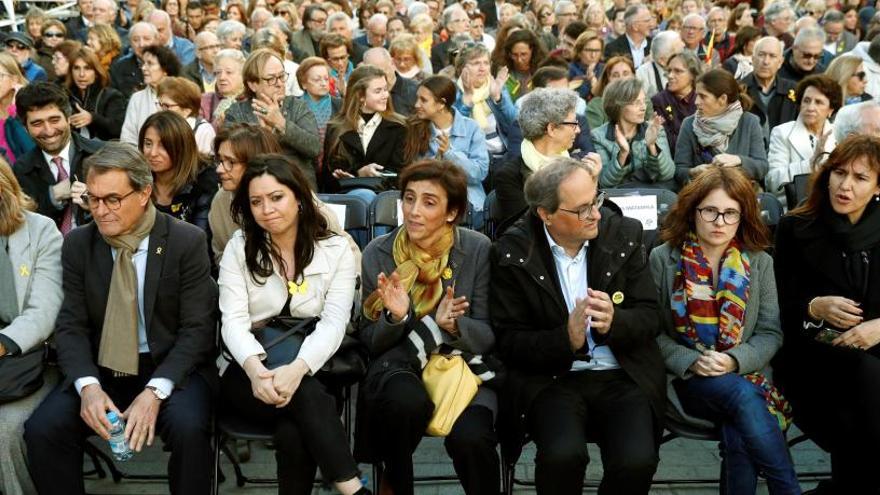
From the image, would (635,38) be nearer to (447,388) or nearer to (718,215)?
(718,215)

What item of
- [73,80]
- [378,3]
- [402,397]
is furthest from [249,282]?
[378,3]

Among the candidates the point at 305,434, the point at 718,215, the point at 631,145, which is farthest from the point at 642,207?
the point at 305,434

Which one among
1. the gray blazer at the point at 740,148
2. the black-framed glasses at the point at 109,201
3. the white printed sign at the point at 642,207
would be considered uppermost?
the black-framed glasses at the point at 109,201

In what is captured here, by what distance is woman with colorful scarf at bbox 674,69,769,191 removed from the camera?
600 cm

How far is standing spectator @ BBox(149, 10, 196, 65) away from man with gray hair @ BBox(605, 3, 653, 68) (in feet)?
15.1

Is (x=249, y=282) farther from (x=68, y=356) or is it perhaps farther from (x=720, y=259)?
(x=720, y=259)

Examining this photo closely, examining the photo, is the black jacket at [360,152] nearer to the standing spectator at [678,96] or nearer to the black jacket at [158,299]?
the standing spectator at [678,96]

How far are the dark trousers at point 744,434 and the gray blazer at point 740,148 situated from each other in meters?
2.56

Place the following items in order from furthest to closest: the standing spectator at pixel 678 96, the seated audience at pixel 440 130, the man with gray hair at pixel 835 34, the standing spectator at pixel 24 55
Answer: the man with gray hair at pixel 835 34
the standing spectator at pixel 24 55
the standing spectator at pixel 678 96
the seated audience at pixel 440 130

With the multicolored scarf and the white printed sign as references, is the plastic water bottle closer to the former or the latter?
the multicolored scarf

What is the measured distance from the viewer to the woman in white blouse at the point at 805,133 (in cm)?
582

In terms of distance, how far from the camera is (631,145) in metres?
5.80

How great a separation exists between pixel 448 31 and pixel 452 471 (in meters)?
7.47

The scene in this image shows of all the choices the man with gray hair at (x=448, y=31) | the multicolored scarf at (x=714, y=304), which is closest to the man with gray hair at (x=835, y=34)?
the man with gray hair at (x=448, y=31)
